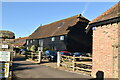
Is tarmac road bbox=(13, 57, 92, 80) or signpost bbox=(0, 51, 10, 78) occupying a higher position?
signpost bbox=(0, 51, 10, 78)

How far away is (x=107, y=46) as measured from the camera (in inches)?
349

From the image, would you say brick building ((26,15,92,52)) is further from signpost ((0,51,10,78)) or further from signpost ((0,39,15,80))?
signpost ((0,51,10,78))

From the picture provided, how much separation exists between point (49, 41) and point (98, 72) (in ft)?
94.2

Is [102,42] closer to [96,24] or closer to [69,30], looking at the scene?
[96,24]

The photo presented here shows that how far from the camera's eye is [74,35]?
32.1 meters

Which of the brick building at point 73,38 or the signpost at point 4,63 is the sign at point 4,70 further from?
the brick building at point 73,38

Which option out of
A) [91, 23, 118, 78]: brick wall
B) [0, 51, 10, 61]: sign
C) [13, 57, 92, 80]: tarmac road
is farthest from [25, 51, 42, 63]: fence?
[0, 51, 10, 61]: sign

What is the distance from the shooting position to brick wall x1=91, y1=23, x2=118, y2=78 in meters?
8.34

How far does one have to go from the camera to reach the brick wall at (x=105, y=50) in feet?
27.3

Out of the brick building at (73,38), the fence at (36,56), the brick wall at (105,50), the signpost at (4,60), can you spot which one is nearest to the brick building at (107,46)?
the brick wall at (105,50)

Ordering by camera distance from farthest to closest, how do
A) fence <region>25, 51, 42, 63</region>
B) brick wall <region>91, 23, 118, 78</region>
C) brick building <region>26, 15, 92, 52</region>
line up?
brick building <region>26, 15, 92, 52</region> < fence <region>25, 51, 42, 63</region> < brick wall <region>91, 23, 118, 78</region>

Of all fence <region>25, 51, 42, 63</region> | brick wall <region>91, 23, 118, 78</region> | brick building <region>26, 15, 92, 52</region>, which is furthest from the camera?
brick building <region>26, 15, 92, 52</region>

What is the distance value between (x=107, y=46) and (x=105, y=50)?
1.05 feet

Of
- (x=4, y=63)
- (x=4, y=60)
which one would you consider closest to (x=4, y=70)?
(x=4, y=63)
